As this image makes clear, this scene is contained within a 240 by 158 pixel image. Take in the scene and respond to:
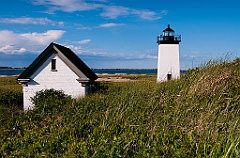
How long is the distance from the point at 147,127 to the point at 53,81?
42.0 feet

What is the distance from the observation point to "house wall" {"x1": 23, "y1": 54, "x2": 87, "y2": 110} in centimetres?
1703

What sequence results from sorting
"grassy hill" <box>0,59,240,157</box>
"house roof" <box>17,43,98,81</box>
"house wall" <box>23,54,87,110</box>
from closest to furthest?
"grassy hill" <box>0,59,240,157</box> < "house roof" <box>17,43,98,81</box> < "house wall" <box>23,54,87,110</box>

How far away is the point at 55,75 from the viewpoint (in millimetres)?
17219

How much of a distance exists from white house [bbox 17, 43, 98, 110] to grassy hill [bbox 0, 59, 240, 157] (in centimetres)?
834

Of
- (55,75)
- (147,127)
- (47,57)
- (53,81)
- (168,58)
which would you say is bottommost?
(147,127)

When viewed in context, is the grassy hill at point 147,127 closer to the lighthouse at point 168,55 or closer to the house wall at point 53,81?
the house wall at point 53,81

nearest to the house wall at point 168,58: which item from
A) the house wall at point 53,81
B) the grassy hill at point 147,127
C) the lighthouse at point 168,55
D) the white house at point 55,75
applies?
the lighthouse at point 168,55

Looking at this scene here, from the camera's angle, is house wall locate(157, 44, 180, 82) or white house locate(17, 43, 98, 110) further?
house wall locate(157, 44, 180, 82)

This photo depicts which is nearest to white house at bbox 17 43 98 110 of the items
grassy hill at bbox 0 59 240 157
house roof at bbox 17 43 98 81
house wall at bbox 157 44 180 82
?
house roof at bbox 17 43 98 81

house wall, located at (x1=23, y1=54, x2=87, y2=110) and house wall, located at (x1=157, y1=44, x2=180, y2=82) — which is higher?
house wall, located at (x1=157, y1=44, x2=180, y2=82)

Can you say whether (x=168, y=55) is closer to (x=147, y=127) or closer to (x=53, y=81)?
(x=53, y=81)

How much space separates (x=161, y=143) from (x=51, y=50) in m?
13.5

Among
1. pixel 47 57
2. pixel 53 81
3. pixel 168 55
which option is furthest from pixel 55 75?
pixel 168 55

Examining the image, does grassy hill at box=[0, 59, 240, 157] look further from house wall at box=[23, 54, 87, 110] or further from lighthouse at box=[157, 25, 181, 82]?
lighthouse at box=[157, 25, 181, 82]
